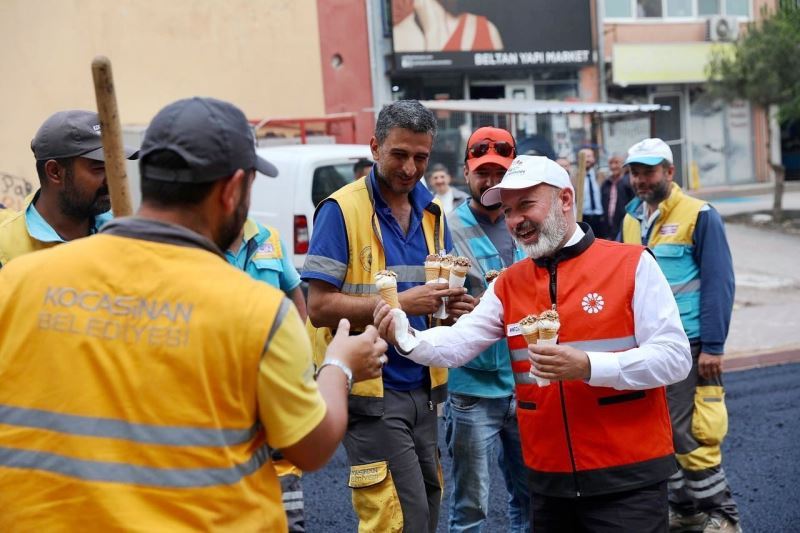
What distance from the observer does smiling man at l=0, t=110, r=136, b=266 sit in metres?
3.69

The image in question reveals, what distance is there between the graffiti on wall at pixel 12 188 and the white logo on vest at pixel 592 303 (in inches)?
636

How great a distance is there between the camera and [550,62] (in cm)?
2414

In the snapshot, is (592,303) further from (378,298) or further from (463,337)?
(378,298)

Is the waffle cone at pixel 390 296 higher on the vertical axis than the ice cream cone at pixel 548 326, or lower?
higher

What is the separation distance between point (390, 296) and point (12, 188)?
15.8m

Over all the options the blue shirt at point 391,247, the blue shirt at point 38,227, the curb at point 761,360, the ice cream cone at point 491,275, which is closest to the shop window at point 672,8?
the curb at point 761,360

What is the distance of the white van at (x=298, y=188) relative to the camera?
1055cm

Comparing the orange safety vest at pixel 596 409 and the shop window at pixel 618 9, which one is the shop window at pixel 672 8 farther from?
the orange safety vest at pixel 596 409

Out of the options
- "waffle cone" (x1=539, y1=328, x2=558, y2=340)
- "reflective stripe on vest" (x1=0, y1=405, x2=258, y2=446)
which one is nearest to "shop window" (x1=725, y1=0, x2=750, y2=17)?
"waffle cone" (x1=539, y1=328, x2=558, y2=340)

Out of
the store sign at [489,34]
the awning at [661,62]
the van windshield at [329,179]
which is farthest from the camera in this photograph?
the awning at [661,62]

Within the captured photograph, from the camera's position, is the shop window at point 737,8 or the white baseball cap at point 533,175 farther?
the shop window at point 737,8

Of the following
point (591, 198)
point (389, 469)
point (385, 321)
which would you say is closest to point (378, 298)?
point (385, 321)

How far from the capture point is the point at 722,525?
17.5 feet

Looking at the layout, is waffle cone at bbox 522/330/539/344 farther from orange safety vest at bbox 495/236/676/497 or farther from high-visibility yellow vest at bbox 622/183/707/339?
high-visibility yellow vest at bbox 622/183/707/339
